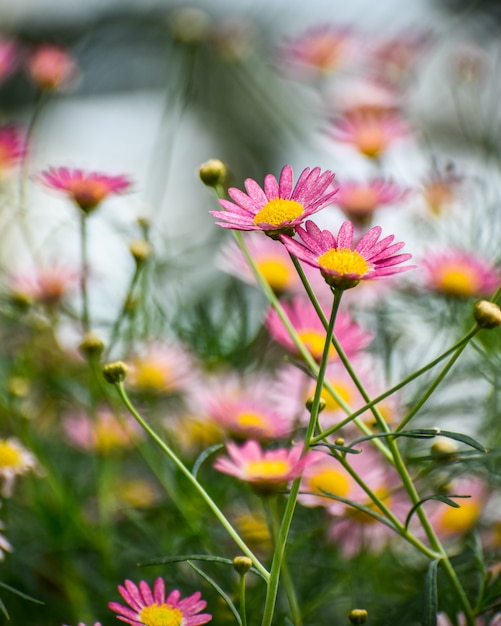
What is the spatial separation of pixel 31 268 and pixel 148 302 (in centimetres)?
10

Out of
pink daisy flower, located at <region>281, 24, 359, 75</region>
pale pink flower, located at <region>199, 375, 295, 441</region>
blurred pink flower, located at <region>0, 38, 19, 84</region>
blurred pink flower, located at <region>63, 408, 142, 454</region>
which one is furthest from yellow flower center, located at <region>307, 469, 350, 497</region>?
pink daisy flower, located at <region>281, 24, 359, 75</region>

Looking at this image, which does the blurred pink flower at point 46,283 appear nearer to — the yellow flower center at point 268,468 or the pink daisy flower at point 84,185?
the pink daisy flower at point 84,185

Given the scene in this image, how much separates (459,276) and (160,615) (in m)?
0.29

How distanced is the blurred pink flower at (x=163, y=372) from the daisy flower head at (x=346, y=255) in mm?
278

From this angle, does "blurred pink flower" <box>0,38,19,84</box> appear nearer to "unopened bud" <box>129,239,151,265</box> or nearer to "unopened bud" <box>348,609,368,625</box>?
"unopened bud" <box>129,239,151,265</box>

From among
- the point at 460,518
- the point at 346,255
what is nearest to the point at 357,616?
the point at 346,255

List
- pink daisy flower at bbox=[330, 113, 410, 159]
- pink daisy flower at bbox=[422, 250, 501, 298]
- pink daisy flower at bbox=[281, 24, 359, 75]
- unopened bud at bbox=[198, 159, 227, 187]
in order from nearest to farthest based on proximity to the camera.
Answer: unopened bud at bbox=[198, 159, 227, 187], pink daisy flower at bbox=[422, 250, 501, 298], pink daisy flower at bbox=[330, 113, 410, 159], pink daisy flower at bbox=[281, 24, 359, 75]

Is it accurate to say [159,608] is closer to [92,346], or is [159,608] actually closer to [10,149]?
[92,346]

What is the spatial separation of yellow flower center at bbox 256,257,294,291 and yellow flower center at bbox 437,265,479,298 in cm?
10

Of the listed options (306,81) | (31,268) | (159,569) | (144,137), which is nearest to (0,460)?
(159,569)

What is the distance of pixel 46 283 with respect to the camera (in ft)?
1.91

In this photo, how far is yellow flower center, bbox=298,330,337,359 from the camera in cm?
43

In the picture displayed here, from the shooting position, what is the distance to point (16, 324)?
646 millimetres

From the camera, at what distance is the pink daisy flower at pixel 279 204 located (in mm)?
293
